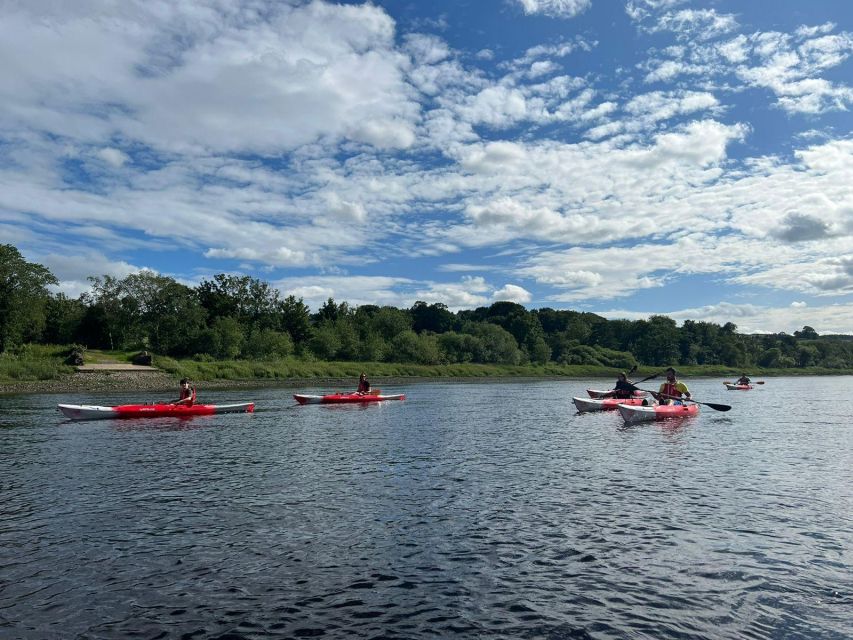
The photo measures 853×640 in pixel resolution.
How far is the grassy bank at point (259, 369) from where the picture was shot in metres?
61.3

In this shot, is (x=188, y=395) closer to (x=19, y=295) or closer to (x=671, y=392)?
(x=671, y=392)

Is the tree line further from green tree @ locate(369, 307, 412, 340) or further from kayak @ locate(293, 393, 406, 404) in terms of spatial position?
kayak @ locate(293, 393, 406, 404)

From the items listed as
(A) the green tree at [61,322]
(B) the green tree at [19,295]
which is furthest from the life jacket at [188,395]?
(A) the green tree at [61,322]

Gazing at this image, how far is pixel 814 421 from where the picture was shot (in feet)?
116

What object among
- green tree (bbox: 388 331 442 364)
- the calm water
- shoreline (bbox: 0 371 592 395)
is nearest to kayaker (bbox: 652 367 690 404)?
the calm water

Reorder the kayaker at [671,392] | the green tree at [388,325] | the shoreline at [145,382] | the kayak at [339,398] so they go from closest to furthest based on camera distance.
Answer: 1. the kayaker at [671,392]
2. the kayak at [339,398]
3. the shoreline at [145,382]
4. the green tree at [388,325]

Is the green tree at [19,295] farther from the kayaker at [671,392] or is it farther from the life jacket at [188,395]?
the kayaker at [671,392]

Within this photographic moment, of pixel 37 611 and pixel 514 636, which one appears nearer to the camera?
pixel 514 636

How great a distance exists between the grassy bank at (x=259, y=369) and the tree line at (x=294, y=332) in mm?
5438

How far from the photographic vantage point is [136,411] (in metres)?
32.9

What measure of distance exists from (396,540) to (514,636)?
4.28 meters

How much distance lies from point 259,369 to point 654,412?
59245mm

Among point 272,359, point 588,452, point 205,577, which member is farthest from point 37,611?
point 272,359

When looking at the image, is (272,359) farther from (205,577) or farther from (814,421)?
(205,577)
